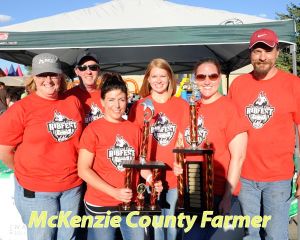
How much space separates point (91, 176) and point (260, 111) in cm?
140

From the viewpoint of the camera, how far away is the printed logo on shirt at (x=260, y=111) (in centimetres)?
277

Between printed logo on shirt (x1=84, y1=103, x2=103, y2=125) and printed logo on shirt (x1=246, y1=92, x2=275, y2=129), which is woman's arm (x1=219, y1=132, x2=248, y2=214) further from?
printed logo on shirt (x1=84, y1=103, x2=103, y2=125)

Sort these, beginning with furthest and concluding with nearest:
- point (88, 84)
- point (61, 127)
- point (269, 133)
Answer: point (88, 84)
point (269, 133)
point (61, 127)

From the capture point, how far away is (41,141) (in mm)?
2469

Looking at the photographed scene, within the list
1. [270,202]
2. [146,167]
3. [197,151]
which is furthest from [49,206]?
[270,202]

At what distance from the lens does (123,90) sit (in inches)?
102

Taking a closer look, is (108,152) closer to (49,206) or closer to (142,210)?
(142,210)

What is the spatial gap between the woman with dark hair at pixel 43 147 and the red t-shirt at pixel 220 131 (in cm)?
90

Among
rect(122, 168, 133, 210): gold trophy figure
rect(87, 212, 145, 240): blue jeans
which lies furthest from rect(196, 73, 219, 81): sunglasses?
rect(87, 212, 145, 240): blue jeans

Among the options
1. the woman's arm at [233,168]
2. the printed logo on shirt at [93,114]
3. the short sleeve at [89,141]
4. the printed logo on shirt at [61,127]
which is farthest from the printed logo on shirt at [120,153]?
the woman's arm at [233,168]

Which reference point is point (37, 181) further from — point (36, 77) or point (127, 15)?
point (127, 15)

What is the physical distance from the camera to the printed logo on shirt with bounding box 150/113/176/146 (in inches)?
105

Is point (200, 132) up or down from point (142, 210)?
up

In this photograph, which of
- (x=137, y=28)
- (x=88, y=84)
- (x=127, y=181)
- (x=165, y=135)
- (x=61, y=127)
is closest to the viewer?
(x=127, y=181)
